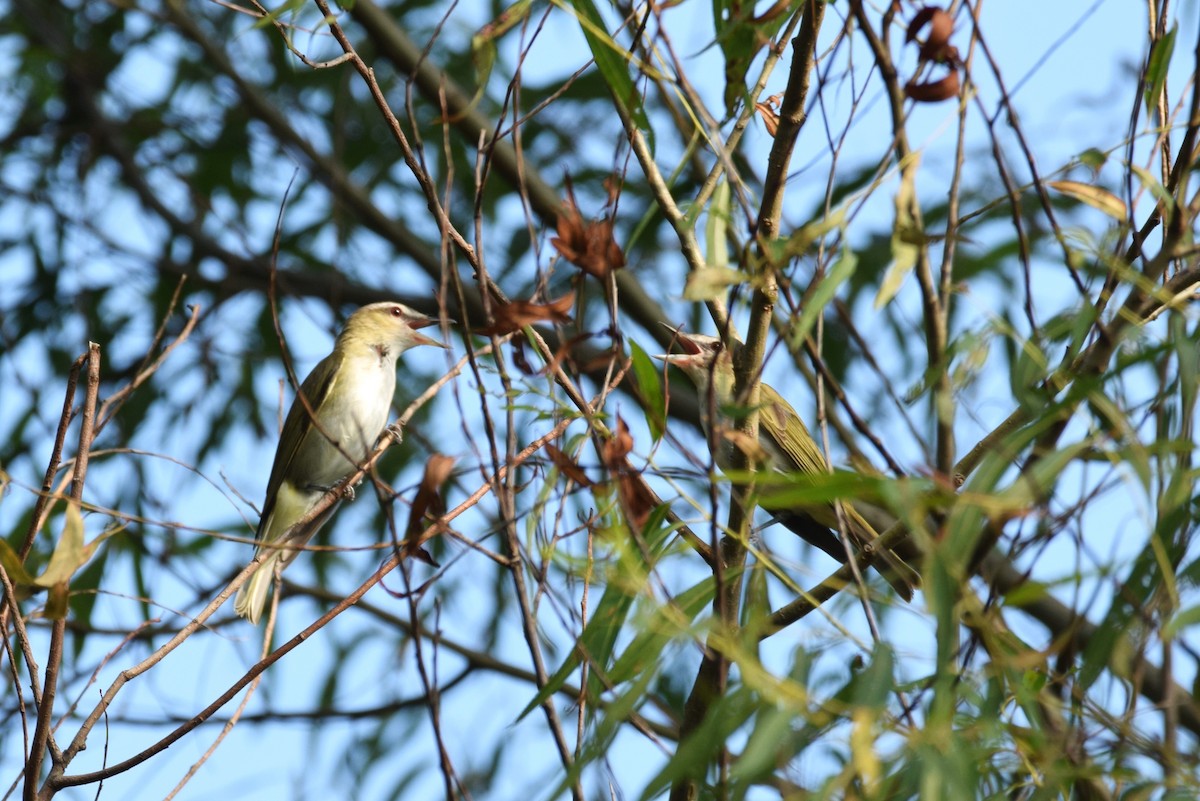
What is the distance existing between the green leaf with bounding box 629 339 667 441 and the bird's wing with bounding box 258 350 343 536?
3.05 m

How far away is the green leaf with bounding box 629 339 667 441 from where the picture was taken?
2.06 meters

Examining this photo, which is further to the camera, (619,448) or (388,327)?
(388,327)

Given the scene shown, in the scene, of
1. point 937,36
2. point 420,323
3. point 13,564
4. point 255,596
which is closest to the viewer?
point 937,36

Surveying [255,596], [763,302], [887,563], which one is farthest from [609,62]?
[255,596]

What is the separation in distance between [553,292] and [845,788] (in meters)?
3.65

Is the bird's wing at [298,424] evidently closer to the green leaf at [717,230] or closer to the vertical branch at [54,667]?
the vertical branch at [54,667]

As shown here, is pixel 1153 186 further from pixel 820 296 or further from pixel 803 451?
pixel 803 451

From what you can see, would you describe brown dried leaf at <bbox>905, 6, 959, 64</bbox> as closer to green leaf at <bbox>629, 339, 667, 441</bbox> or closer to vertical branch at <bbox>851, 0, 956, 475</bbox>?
vertical branch at <bbox>851, 0, 956, 475</bbox>

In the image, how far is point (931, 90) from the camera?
1731mm

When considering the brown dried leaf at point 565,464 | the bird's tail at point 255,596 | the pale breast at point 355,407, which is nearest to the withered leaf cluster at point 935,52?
the brown dried leaf at point 565,464

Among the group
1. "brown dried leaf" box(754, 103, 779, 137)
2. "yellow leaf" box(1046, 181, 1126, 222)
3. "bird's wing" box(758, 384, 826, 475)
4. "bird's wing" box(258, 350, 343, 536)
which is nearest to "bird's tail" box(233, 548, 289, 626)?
"bird's wing" box(258, 350, 343, 536)

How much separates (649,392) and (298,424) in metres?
3.21

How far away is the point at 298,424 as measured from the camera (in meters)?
5.07

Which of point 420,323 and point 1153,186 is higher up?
point 420,323
